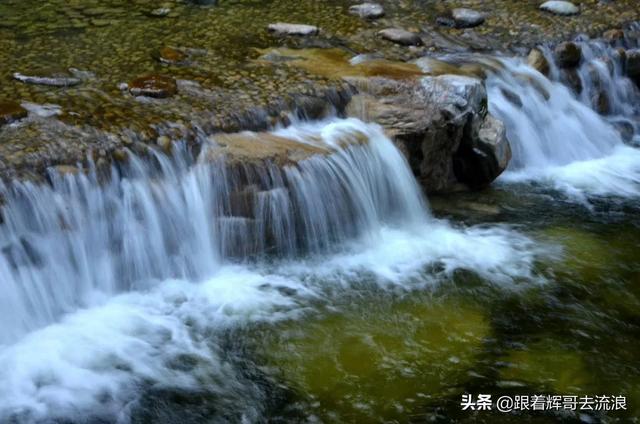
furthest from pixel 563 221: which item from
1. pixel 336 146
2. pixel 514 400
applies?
pixel 514 400

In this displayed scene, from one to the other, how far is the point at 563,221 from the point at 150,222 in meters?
3.73

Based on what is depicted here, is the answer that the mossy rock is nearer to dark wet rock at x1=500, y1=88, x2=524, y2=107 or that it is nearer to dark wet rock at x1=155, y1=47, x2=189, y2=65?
dark wet rock at x1=500, y1=88, x2=524, y2=107

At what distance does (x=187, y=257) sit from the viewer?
5.78m

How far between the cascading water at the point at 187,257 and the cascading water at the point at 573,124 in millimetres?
1745

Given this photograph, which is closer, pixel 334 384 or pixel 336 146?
pixel 334 384

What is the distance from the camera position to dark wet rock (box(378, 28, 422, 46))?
8734mm

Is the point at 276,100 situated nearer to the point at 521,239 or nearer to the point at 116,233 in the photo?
the point at 116,233

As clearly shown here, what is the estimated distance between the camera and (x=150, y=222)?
569 cm

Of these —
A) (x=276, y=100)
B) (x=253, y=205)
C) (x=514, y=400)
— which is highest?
(x=276, y=100)

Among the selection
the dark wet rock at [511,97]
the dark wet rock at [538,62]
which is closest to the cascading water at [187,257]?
the dark wet rock at [511,97]

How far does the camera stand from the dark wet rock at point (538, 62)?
8898mm

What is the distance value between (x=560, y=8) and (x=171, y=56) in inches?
219

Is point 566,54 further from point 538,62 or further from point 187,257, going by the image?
point 187,257

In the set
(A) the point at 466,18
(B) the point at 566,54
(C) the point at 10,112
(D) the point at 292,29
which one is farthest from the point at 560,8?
(C) the point at 10,112
